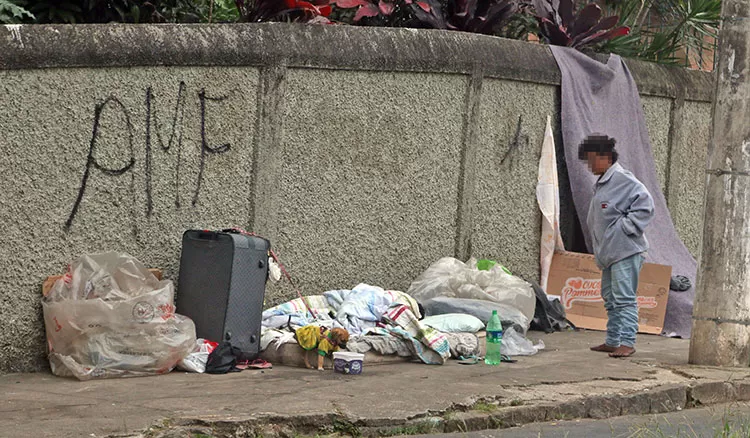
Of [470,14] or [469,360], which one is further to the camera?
[470,14]

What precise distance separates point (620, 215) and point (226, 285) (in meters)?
2.89

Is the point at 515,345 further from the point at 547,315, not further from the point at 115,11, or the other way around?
the point at 115,11

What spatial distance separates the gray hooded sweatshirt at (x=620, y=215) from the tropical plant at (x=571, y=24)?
8.13 ft

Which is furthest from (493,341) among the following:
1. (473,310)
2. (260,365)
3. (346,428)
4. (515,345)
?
(346,428)

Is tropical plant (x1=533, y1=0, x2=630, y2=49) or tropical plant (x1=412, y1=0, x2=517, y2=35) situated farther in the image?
tropical plant (x1=533, y1=0, x2=630, y2=49)

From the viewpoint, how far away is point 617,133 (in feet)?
35.2

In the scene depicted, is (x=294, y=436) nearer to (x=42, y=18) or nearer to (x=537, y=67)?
(x=42, y=18)

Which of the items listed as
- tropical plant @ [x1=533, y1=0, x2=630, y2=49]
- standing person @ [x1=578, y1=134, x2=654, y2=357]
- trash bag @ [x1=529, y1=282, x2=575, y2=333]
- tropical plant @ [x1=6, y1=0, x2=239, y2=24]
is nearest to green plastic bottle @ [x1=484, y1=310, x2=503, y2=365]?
standing person @ [x1=578, y1=134, x2=654, y2=357]

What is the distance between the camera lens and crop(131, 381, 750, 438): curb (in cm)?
565

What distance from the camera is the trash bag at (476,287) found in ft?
29.6

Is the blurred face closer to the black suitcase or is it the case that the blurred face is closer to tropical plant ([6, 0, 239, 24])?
the black suitcase

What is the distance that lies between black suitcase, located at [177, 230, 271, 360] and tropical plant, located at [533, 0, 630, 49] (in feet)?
13.8

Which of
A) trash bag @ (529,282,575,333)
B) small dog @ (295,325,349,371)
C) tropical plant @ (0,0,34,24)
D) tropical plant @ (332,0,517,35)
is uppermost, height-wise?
tropical plant @ (332,0,517,35)

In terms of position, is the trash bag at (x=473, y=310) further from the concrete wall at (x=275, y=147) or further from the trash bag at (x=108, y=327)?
the trash bag at (x=108, y=327)
